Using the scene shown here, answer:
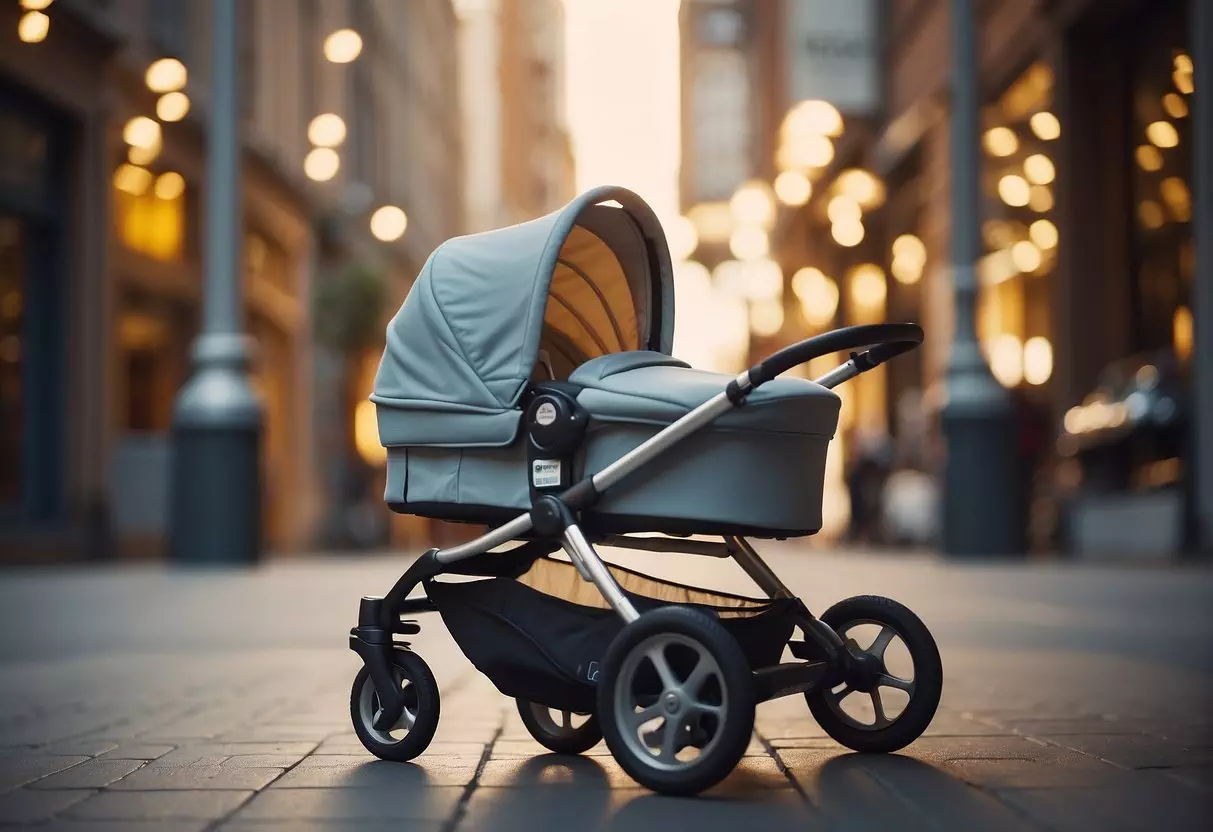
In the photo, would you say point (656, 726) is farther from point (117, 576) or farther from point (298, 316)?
point (298, 316)

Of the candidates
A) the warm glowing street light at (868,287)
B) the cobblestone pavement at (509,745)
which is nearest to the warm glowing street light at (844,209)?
the warm glowing street light at (868,287)

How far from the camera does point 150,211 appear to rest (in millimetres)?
18516

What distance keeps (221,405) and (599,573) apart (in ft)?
29.9

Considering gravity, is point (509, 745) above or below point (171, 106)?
below

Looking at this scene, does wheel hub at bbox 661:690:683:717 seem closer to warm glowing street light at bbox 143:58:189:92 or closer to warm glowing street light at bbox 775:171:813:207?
warm glowing street light at bbox 143:58:189:92

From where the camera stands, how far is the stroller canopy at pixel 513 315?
12.7ft

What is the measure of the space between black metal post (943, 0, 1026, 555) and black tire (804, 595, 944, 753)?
897cm

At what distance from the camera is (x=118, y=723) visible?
498 cm

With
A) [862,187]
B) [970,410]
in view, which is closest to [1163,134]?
[970,410]

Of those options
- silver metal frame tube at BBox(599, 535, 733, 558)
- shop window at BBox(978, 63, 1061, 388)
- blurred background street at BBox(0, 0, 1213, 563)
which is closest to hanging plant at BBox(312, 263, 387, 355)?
blurred background street at BBox(0, 0, 1213, 563)

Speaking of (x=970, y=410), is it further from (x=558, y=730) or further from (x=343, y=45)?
(x=558, y=730)

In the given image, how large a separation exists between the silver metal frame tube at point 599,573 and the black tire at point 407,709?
0.59 m

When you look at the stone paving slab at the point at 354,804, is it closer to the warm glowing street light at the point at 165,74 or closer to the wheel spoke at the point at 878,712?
the wheel spoke at the point at 878,712

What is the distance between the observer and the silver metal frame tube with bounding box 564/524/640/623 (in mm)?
3623
